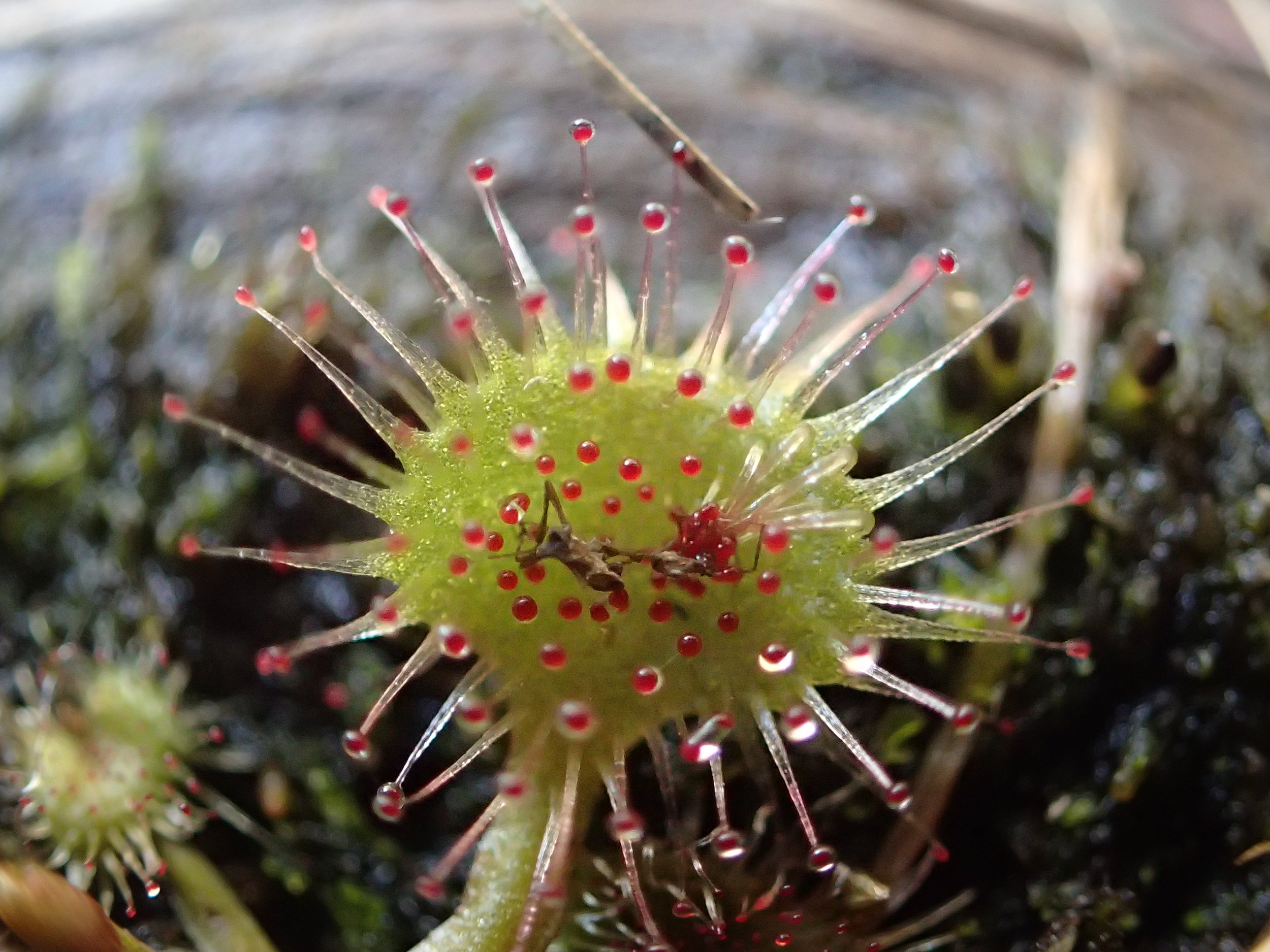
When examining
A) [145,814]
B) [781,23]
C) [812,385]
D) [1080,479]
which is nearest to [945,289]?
[1080,479]

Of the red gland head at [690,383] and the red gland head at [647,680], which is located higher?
the red gland head at [690,383]

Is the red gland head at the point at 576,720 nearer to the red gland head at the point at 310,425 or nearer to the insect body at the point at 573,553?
the insect body at the point at 573,553

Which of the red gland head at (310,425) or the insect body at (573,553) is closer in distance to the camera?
the insect body at (573,553)

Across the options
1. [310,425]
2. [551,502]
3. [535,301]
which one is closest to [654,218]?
[535,301]

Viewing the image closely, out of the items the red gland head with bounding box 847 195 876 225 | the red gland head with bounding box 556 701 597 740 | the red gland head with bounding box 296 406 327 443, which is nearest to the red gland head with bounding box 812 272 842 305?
the red gland head with bounding box 847 195 876 225

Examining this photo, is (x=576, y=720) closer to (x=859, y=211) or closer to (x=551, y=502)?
(x=551, y=502)

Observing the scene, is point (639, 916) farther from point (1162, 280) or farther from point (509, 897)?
point (1162, 280)

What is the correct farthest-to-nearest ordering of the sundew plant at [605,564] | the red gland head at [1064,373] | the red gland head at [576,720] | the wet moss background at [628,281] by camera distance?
the wet moss background at [628,281]
the red gland head at [1064,373]
the sundew plant at [605,564]
the red gland head at [576,720]

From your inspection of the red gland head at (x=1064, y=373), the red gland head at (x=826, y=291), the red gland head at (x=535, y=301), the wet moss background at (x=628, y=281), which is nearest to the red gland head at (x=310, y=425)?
the wet moss background at (x=628, y=281)

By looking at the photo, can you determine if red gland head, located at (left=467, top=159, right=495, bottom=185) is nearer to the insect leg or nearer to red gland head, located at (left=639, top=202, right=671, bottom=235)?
red gland head, located at (left=639, top=202, right=671, bottom=235)
